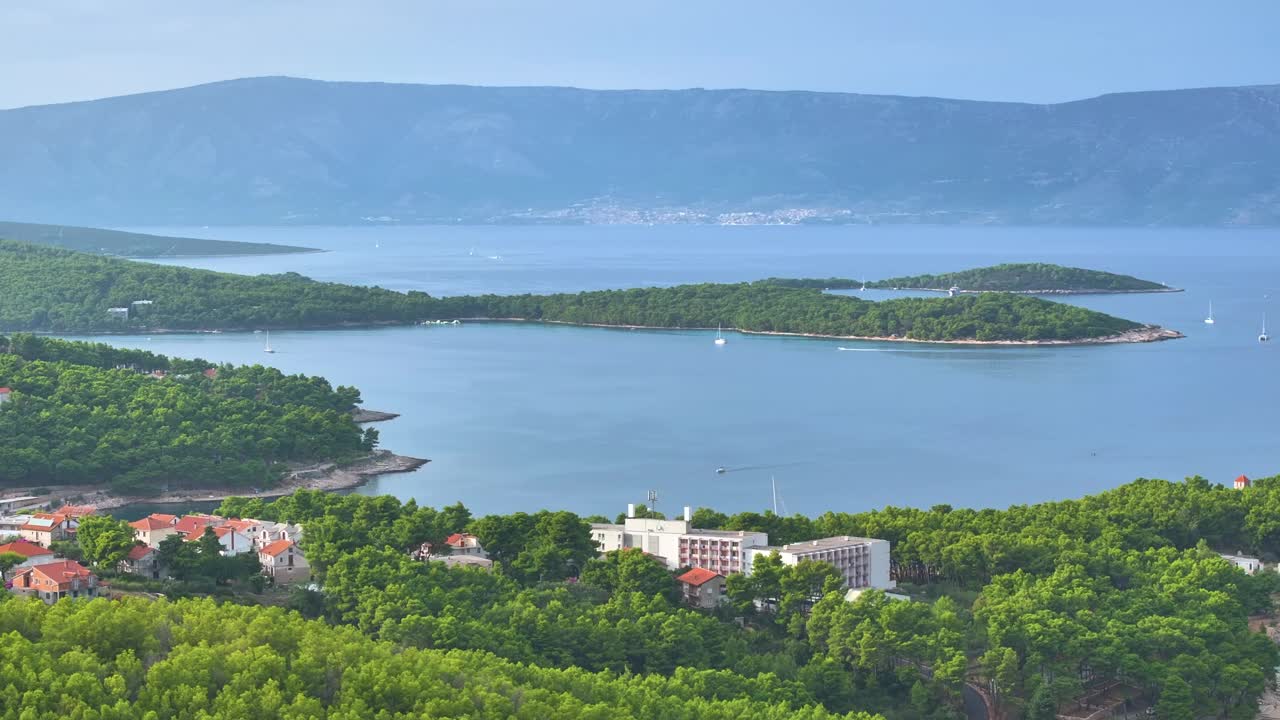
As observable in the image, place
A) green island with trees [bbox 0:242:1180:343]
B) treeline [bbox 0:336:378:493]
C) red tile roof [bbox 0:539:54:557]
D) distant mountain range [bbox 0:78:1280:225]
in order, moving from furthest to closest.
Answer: distant mountain range [bbox 0:78:1280:225], green island with trees [bbox 0:242:1180:343], treeline [bbox 0:336:378:493], red tile roof [bbox 0:539:54:557]

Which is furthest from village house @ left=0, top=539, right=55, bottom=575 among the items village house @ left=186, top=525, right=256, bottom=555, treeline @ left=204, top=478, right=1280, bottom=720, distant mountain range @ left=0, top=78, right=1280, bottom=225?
distant mountain range @ left=0, top=78, right=1280, bottom=225

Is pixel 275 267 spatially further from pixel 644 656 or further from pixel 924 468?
pixel 644 656

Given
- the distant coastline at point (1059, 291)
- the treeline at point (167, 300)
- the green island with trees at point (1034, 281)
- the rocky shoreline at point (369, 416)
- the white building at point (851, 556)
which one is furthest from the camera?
the green island with trees at point (1034, 281)

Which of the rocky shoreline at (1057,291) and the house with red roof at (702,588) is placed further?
the rocky shoreline at (1057,291)

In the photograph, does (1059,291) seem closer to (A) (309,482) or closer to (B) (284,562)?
(A) (309,482)

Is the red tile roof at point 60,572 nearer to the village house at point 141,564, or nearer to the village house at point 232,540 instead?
the village house at point 141,564

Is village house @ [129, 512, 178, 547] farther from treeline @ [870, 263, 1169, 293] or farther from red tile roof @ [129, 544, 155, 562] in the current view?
treeline @ [870, 263, 1169, 293]

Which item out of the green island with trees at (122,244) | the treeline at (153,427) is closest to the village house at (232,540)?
the treeline at (153,427)

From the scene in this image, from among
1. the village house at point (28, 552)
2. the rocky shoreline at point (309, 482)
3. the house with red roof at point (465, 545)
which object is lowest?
the rocky shoreline at point (309, 482)
